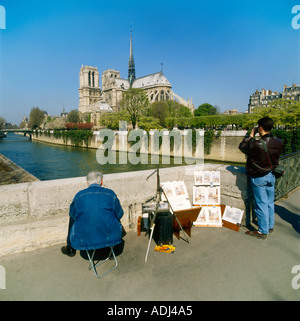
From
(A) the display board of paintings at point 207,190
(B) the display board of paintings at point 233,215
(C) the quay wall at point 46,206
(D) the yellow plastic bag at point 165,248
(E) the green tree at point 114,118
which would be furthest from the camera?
(E) the green tree at point 114,118

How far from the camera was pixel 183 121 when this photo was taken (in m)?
49.2

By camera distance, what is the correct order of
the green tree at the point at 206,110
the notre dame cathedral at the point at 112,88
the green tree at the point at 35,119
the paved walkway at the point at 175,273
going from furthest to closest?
the green tree at the point at 35,119
the notre dame cathedral at the point at 112,88
the green tree at the point at 206,110
the paved walkway at the point at 175,273

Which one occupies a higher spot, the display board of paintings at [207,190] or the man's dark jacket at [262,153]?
the man's dark jacket at [262,153]

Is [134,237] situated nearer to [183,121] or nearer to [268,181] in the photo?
[268,181]

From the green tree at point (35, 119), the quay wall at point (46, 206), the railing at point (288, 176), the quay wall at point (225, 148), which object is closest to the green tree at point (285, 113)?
the quay wall at point (225, 148)

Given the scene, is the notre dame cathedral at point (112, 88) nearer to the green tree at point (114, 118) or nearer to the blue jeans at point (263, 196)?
the green tree at point (114, 118)

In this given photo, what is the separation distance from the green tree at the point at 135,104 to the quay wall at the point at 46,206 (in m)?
43.2

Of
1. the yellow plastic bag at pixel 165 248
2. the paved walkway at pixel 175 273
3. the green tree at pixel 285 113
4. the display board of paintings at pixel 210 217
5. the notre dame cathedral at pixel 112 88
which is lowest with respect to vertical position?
the paved walkway at pixel 175 273

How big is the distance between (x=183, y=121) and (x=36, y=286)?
48540 millimetres

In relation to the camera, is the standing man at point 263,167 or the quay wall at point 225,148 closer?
the standing man at point 263,167

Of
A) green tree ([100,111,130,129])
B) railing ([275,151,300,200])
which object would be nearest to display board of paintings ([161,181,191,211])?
railing ([275,151,300,200])

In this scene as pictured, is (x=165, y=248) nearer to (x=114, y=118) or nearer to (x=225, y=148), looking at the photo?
(x=225, y=148)

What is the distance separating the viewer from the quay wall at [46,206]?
3.00 meters
